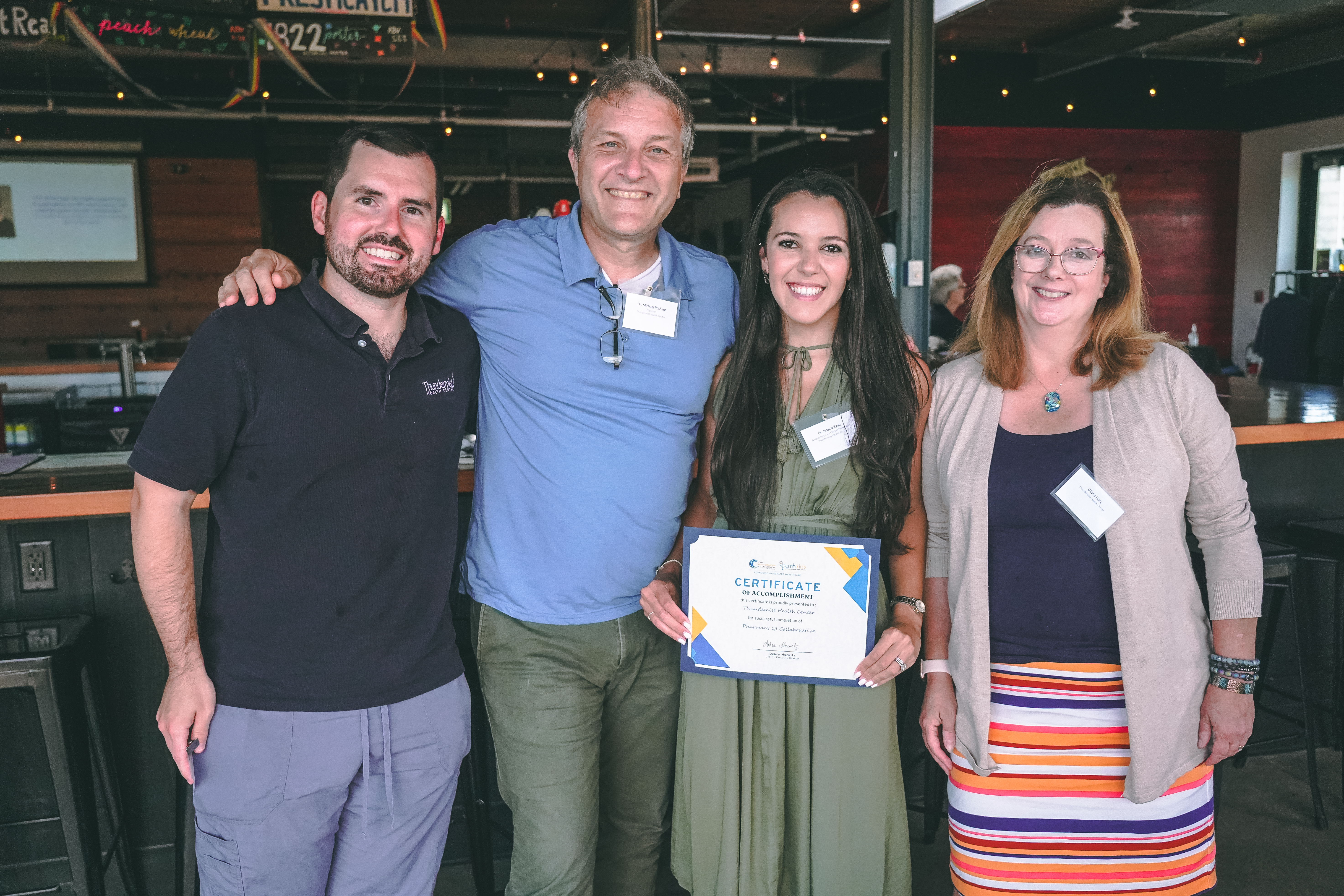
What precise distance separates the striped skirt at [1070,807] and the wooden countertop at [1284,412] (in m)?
1.20

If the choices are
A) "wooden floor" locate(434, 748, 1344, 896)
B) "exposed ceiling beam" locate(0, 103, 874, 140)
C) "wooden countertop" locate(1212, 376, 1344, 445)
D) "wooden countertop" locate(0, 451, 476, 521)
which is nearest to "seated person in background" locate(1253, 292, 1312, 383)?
"exposed ceiling beam" locate(0, 103, 874, 140)

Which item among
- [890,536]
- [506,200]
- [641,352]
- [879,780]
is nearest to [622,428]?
[641,352]

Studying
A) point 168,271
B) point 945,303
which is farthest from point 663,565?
point 168,271

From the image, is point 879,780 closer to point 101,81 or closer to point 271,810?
point 271,810

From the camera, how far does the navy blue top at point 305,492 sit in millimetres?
1527

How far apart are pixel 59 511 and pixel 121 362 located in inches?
154

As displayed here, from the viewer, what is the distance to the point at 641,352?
1.88m

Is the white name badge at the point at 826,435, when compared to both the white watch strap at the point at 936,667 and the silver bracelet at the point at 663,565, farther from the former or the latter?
the white watch strap at the point at 936,667

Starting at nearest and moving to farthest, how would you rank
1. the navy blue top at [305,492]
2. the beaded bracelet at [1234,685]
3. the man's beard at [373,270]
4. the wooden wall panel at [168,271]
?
the navy blue top at [305,492] < the man's beard at [373,270] < the beaded bracelet at [1234,685] < the wooden wall panel at [168,271]

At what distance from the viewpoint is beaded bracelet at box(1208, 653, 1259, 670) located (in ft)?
5.74

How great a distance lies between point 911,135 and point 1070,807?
403 centimetres

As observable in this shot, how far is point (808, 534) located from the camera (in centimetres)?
184

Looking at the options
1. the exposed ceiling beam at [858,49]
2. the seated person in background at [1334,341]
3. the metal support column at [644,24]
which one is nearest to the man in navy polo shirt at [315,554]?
the metal support column at [644,24]

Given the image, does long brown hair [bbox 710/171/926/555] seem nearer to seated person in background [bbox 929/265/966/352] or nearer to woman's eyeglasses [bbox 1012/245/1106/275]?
woman's eyeglasses [bbox 1012/245/1106/275]
